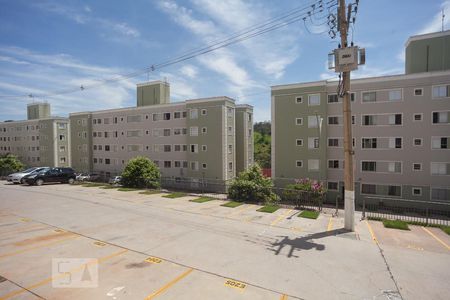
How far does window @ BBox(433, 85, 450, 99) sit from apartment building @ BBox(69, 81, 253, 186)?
24673 mm

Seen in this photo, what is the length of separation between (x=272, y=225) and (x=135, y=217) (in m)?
7.23

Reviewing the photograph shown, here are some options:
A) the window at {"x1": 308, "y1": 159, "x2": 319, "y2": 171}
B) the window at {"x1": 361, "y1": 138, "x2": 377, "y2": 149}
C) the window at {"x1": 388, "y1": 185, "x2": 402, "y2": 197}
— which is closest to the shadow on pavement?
the window at {"x1": 308, "y1": 159, "x2": 319, "y2": 171}

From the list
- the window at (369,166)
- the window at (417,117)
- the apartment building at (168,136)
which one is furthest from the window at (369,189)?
the apartment building at (168,136)

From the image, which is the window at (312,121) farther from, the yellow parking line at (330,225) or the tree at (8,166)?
the tree at (8,166)

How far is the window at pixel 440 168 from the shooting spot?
26203mm

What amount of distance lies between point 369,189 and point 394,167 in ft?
11.5

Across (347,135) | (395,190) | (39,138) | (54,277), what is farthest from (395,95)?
(39,138)

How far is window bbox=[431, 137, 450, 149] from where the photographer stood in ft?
85.7

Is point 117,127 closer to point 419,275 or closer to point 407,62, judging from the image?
point 407,62

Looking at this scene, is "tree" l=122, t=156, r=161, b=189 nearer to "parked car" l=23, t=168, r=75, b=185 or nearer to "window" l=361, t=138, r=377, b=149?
"parked car" l=23, t=168, r=75, b=185

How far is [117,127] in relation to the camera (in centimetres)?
4834

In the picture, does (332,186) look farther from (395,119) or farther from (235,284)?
(235,284)

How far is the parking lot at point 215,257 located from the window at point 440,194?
18107 mm

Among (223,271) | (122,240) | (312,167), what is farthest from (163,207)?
(312,167)
